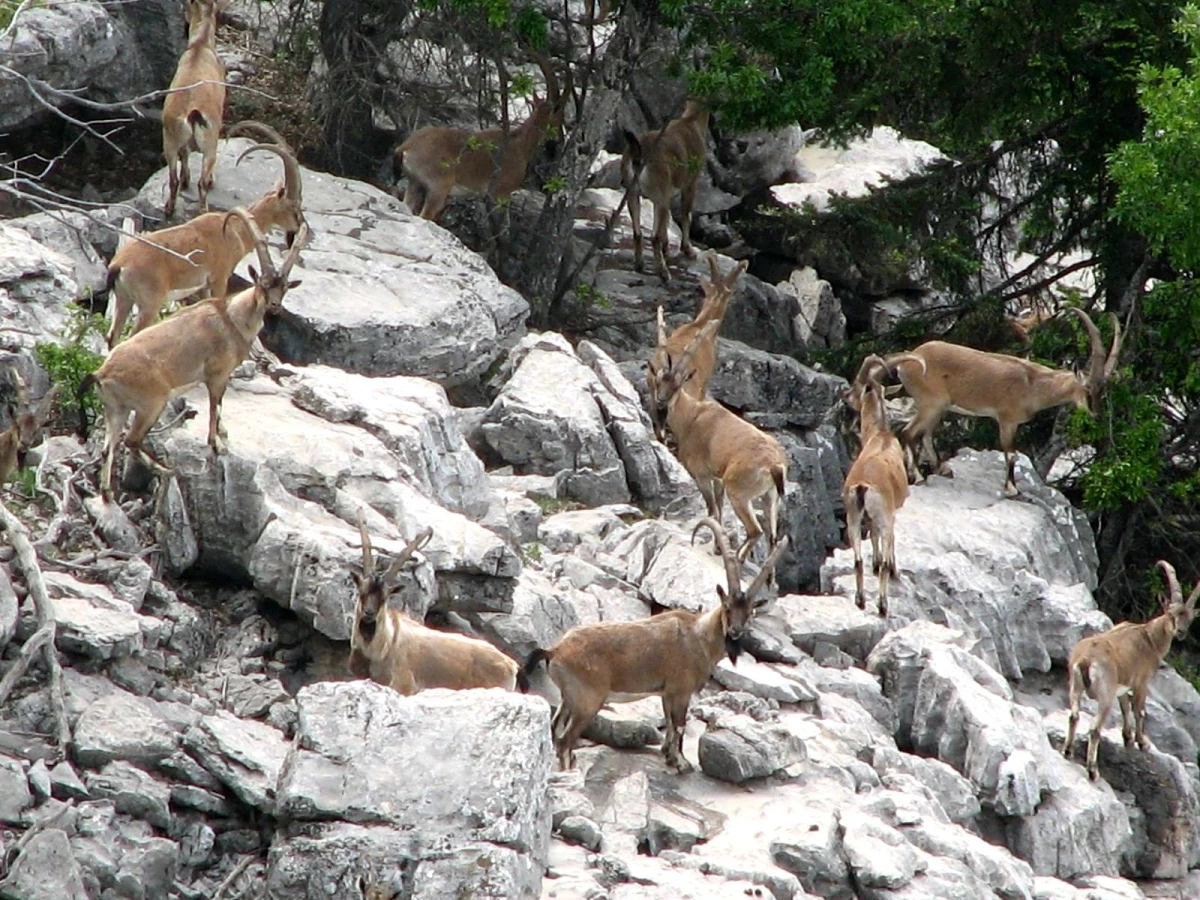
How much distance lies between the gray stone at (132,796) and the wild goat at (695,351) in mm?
7432

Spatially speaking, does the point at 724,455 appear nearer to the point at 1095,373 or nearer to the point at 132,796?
the point at 1095,373

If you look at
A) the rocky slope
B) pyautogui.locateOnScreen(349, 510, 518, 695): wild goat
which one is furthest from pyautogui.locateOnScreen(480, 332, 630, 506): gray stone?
pyautogui.locateOnScreen(349, 510, 518, 695): wild goat

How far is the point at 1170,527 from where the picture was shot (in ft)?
62.5

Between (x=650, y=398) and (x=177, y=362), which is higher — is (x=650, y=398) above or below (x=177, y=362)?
below

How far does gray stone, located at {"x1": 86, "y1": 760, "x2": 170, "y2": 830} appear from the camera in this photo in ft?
28.7

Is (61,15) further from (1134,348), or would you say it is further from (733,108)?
(1134,348)

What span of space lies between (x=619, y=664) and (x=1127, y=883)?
4.42 metres

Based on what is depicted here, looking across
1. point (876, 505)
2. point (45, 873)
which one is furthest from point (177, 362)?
point (876, 505)

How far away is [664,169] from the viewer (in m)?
20.0

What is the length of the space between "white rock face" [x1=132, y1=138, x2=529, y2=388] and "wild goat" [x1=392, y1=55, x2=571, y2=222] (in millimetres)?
667

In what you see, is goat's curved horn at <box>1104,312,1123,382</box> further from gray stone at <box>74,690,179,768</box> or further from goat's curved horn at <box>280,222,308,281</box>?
gray stone at <box>74,690,179,768</box>

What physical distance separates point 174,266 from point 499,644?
3.96 metres

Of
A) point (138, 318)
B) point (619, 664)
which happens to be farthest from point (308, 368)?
point (619, 664)

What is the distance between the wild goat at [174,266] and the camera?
13.0 m
